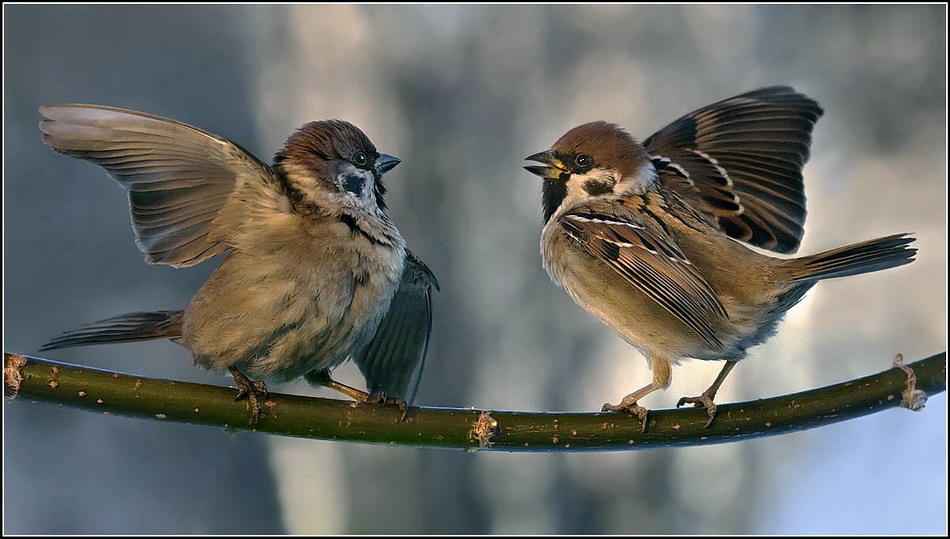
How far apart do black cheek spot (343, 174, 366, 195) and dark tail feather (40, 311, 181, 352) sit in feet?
1.21

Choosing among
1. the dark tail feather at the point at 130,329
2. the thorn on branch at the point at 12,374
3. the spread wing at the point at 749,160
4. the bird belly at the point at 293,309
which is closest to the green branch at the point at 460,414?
the thorn on branch at the point at 12,374

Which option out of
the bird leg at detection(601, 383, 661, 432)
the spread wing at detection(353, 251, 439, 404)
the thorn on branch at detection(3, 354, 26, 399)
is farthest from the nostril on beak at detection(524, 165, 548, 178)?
the thorn on branch at detection(3, 354, 26, 399)

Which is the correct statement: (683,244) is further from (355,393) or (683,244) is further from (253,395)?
(253,395)

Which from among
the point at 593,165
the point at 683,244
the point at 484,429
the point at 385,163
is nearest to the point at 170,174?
the point at 385,163

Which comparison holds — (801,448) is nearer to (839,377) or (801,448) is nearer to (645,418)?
(839,377)

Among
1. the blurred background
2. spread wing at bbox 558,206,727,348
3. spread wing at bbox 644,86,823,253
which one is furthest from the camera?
the blurred background

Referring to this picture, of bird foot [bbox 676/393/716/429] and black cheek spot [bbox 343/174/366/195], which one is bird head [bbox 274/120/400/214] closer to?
black cheek spot [bbox 343/174/366/195]

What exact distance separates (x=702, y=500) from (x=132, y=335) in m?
1.34

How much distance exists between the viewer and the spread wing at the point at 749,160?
1.56 metres

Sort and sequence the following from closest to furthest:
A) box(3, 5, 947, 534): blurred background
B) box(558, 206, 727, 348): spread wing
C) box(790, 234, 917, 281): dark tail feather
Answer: box(790, 234, 917, 281): dark tail feather < box(558, 206, 727, 348): spread wing < box(3, 5, 947, 534): blurred background

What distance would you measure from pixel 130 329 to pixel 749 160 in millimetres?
1083

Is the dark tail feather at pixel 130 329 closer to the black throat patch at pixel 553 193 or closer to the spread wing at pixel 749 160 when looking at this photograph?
the black throat patch at pixel 553 193

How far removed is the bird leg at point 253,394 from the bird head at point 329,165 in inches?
10.0

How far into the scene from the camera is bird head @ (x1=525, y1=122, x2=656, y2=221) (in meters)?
1.43
